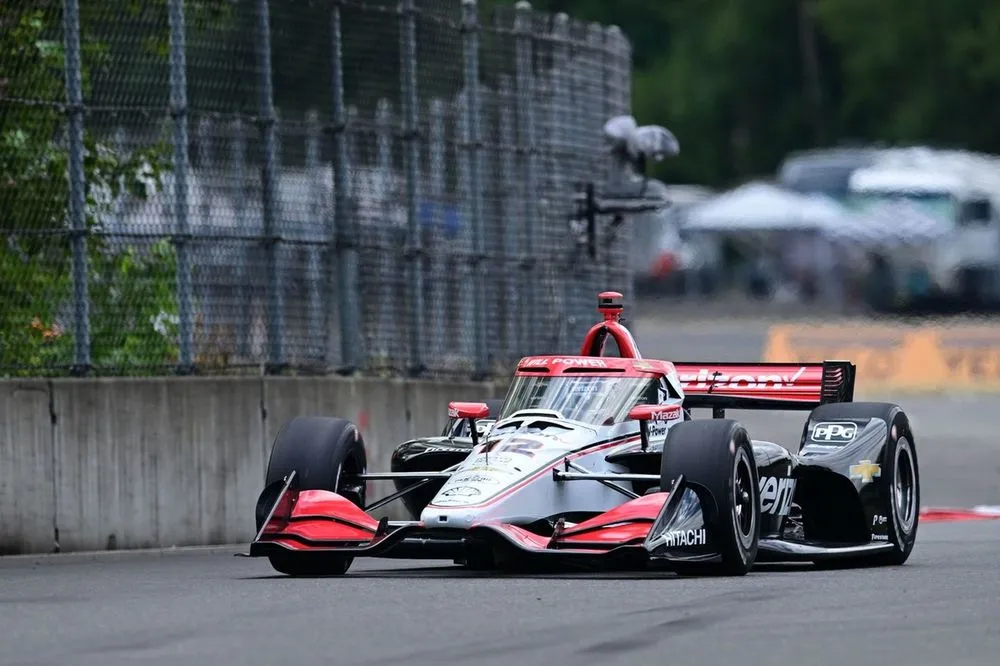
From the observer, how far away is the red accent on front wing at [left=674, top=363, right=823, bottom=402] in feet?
47.4

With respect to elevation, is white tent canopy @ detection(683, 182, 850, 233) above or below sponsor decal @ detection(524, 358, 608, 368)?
above

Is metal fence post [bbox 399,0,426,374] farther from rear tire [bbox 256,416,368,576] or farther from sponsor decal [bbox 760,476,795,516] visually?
sponsor decal [bbox 760,476,795,516]

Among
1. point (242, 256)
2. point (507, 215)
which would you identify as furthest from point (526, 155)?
→ point (242, 256)

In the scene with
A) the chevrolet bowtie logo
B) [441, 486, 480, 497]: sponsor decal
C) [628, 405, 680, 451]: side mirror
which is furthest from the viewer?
the chevrolet bowtie logo

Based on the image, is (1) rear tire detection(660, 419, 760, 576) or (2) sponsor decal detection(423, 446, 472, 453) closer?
(1) rear tire detection(660, 419, 760, 576)

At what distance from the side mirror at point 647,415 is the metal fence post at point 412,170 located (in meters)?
4.88

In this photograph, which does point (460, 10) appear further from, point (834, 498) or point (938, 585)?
point (938, 585)

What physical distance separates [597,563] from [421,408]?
18.7 ft

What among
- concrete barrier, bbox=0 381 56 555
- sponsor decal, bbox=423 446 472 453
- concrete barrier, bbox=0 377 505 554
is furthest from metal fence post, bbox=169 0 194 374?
sponsor decal, bbox=423 446 472 453

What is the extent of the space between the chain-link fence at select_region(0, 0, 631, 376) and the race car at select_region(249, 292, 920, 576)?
2308mm

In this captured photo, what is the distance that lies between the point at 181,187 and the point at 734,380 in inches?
147

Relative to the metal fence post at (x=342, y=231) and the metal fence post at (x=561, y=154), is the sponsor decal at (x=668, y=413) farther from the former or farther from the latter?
the metal fence post at (x=561, y=154)

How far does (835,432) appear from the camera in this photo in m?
13.7

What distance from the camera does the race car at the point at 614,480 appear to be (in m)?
11.5
